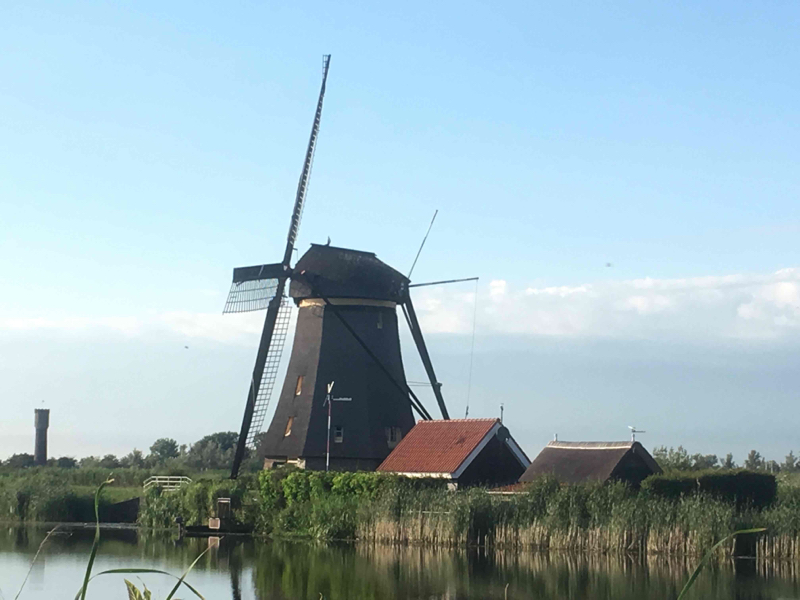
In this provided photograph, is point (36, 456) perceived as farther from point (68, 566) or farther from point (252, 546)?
point (68, 566)

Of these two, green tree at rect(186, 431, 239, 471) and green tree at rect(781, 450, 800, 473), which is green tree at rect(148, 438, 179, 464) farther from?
green tree at rect(781, 450, 800, 473)

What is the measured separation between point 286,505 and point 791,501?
11511 millimetres

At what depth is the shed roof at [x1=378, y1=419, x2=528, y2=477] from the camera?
23.4 m

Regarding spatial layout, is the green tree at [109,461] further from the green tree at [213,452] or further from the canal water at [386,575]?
the canal water at [386,575]

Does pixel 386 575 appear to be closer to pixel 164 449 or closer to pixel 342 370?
pixel 342 370

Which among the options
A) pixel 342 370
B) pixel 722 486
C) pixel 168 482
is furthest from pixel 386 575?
pixel 168 482

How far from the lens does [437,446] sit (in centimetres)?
2442

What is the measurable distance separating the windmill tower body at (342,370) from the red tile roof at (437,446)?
1.82m

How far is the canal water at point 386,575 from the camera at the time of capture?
1394 centimetres

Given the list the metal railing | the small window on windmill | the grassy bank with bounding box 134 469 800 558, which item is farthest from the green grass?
Result: the small window on windmill

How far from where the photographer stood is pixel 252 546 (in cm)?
2205

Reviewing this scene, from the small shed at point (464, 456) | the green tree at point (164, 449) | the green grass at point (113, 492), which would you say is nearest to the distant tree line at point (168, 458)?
the green tree at point (164, 449)

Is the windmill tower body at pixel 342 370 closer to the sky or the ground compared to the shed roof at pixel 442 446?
closer to the sky

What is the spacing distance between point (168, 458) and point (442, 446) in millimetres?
24749
